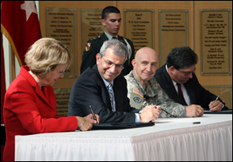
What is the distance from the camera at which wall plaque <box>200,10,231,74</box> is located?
5.91 m

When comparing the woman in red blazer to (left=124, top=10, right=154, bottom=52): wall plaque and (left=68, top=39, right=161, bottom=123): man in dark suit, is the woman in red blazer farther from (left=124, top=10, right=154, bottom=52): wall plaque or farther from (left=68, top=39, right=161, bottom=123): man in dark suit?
(left=124, top=10, right=154, bottom=52): wall plaque

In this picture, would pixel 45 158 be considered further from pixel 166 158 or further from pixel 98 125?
pixel 166 158

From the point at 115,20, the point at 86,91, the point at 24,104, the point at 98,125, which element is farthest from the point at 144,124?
the point at 115,20

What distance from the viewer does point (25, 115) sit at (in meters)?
2.09

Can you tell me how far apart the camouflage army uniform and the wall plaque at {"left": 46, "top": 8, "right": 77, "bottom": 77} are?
2221 mm

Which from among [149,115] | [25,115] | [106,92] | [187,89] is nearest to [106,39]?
[187,89]

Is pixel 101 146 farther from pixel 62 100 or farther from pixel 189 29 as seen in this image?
pixel 189 29

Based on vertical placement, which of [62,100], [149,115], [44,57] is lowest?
[62,100]

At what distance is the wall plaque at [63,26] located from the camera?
5.44 m

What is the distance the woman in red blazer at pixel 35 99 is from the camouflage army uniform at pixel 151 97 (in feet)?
3.55

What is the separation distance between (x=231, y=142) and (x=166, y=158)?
814 millimetres

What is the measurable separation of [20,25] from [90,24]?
146cm

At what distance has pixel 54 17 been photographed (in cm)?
545

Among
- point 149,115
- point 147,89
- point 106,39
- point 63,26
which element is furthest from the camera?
point 63,26
